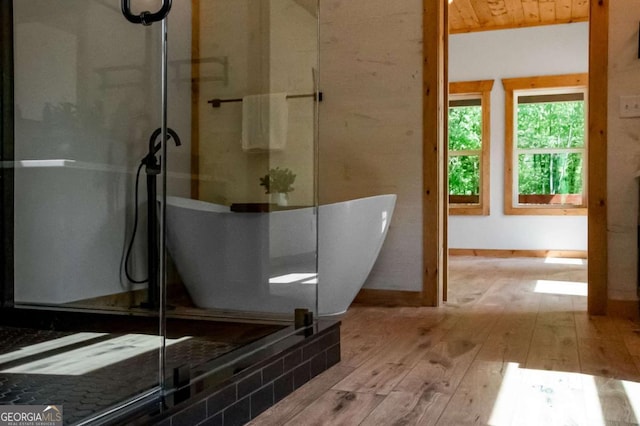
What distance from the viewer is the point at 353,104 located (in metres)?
3.43

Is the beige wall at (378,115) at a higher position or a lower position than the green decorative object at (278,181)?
higher

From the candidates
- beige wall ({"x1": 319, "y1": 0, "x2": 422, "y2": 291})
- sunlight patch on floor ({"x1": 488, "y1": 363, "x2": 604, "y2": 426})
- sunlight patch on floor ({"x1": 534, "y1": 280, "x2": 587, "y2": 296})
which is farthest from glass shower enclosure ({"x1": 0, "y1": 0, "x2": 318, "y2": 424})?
sunlight patch on floor ({"x1": 534, "y1": 280, "x2": 587, "y2": 296})

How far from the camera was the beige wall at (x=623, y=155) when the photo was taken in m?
2.97

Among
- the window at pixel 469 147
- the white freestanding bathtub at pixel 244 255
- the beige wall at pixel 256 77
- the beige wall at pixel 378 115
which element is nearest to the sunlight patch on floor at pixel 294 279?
the white freestanding bathtub at pixel 244 255

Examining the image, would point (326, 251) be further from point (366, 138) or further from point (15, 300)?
point (15, 300)

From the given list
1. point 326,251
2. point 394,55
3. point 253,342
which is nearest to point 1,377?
point 253,342

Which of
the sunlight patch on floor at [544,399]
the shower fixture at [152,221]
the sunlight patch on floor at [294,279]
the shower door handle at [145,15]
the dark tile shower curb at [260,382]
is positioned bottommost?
the sunlight patch on floor at [544,399]

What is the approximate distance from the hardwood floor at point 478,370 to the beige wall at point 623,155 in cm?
27

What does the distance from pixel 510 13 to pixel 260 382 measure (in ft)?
19.2

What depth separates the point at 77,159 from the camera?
2.32 meters

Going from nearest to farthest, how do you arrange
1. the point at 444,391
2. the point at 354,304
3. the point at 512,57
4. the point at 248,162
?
1. the point at 444,391
2. the point at 248,162
3. the point at 354,304
4. the point at 512,57

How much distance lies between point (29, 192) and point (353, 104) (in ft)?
6.04

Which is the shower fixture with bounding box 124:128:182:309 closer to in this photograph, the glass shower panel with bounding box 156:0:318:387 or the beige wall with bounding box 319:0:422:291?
the glass shower panel with bounding box 156:0:318:387

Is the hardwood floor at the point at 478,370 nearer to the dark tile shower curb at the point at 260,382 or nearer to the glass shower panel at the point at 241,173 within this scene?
the dark tile shower curb at the point at 260,382
